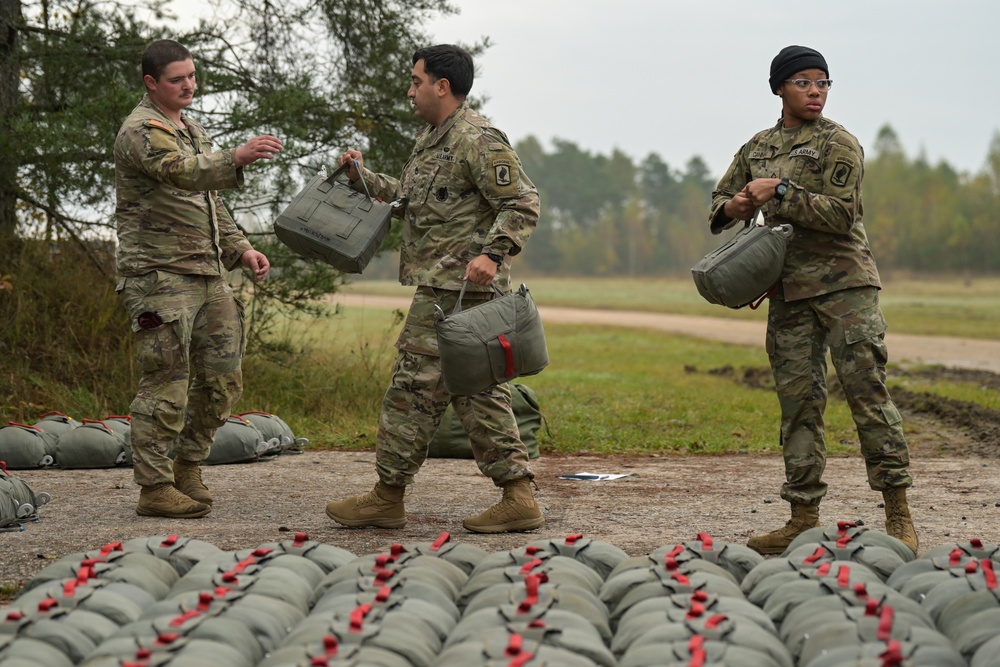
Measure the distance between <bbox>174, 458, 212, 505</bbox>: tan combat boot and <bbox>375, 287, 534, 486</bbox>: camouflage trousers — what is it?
1171 mm

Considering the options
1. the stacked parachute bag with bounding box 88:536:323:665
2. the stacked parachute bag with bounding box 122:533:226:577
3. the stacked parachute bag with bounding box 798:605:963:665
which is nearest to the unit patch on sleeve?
the stacked parachute bag with bounding box 798:605:963:665

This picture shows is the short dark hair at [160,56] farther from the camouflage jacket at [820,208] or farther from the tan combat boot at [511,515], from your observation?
the camouflage jacket at [820,208]

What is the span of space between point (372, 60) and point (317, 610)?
343 inches

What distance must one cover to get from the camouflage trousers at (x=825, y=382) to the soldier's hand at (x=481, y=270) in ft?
4.27

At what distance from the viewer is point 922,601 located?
3.61m

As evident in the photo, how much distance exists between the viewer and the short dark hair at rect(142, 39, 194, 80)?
5.78m

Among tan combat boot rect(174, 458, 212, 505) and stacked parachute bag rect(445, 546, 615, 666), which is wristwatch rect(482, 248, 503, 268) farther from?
tan combat boot rect(174, 458, 212, 505)

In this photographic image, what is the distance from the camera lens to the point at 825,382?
518 centimetres

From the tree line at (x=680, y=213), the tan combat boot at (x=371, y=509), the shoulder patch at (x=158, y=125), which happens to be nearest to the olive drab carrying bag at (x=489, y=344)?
the tan combat boot at (x=371, y=509)

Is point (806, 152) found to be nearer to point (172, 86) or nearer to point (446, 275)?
point (446, 275)

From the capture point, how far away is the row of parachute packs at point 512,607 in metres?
3.04

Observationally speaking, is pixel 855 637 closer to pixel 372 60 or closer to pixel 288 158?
pixel 288 158

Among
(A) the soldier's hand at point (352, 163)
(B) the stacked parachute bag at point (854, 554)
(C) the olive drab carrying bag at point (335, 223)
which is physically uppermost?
(A) the soldier's hand at point (352, 163)

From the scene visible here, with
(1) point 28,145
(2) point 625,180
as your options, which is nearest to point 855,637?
(1) point 28,145
